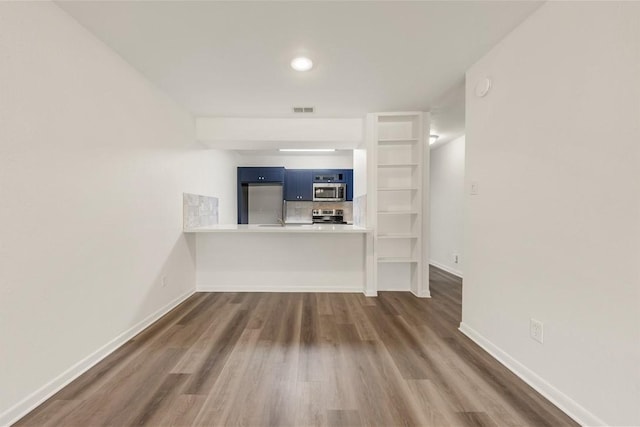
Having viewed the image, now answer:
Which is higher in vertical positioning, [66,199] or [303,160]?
[303,160]

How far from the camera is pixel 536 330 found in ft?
5.12

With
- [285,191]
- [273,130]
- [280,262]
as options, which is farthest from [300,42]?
[285,191]

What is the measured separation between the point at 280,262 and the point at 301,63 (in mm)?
2364

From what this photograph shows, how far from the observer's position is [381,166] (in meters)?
3.31

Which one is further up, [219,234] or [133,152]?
[133,152]

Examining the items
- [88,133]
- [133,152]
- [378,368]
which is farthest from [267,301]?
[88,133]

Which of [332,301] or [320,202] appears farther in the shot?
[320,202]

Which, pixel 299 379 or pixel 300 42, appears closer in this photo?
pixel 299 379

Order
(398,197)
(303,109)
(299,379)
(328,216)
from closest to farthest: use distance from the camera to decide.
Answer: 1. (299,379)
2. (303,109)
3. (398,197)
4. (328,216)

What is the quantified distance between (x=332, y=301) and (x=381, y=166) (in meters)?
1.79

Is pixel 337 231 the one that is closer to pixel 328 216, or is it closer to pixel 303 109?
pixel 303 109

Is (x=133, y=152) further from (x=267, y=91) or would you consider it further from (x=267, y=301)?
(x=267, y=301)

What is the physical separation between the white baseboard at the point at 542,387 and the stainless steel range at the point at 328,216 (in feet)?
12.1

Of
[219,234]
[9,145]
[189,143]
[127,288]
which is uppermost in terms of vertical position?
[189,143]
